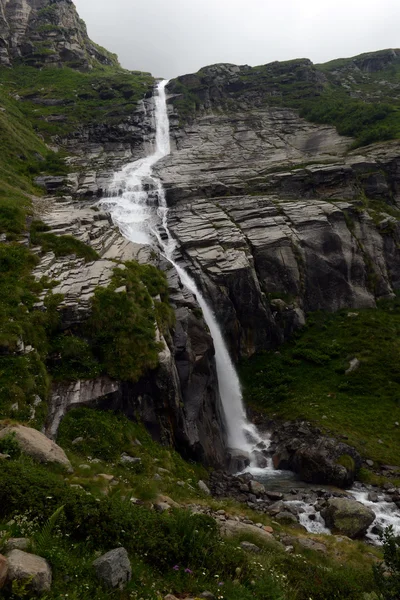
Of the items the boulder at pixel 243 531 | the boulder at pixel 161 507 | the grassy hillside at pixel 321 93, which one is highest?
the grassy hillside at pixel 321 93

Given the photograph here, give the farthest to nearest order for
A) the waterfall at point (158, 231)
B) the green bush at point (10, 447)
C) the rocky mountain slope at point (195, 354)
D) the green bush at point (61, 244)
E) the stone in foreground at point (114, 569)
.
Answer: the waterfall at point (158, 231)
the green bush at point (61, 244)
the green bush at point (10, 447)
the rocky mountain slope at point (195, 354)
the stone in foreground at point (114, 569)

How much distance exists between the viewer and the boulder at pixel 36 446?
9.92 m

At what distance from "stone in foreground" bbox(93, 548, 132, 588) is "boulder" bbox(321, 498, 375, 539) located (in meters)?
10.6

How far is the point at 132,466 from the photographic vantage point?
43.2 ft

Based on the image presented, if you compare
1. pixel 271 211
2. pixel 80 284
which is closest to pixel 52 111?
pixel 271 211

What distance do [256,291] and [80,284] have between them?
1624 centimetres

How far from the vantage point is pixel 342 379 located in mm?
28094

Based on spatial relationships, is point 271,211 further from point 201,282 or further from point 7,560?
point 7,560

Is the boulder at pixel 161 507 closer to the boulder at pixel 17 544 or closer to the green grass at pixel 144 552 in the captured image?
the green grass at pixel 144 552

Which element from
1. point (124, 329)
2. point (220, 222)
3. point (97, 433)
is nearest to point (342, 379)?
point (124, 329)

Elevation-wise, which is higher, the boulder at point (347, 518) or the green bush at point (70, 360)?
the green bush at point (70, 360)

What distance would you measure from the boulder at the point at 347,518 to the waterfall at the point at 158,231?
9.46m

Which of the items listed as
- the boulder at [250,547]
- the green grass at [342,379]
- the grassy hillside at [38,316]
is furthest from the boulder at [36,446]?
the green grass at [342,379]

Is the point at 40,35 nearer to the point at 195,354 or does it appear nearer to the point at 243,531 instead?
the point at 195,354
